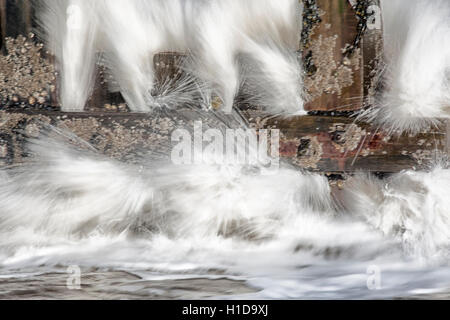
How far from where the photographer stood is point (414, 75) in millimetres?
1251

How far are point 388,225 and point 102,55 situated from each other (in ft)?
3.89

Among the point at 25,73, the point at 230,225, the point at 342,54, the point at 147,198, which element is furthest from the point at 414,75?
the point at 25,73

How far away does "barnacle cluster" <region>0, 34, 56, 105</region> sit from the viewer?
1.23m

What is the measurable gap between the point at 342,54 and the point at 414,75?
0.26m

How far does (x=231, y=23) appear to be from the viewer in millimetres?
1289

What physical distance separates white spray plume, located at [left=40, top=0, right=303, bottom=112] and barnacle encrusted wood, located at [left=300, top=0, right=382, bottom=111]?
62 millimetres

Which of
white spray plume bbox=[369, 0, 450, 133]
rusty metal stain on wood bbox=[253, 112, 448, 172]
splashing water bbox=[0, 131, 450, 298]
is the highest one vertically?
white spray plume bbox=[369, 0, 450, 133]

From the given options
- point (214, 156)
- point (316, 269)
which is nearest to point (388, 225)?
point (316, 269)

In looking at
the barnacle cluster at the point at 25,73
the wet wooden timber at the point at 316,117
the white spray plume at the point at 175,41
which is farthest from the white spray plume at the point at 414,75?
the barnacle cluster at the point at 25,73

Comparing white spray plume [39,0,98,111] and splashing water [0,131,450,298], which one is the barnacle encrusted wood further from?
white spray plume [39,0,98,111]

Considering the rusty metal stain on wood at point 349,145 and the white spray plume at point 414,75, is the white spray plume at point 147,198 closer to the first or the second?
the rusty metal stain on wood at point 349,145

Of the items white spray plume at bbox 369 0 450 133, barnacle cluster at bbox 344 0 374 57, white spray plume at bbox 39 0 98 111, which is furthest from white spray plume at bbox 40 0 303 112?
white spray plume at bbox 369 0 450 133

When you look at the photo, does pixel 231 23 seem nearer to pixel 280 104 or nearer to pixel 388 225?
pixel 280 104
